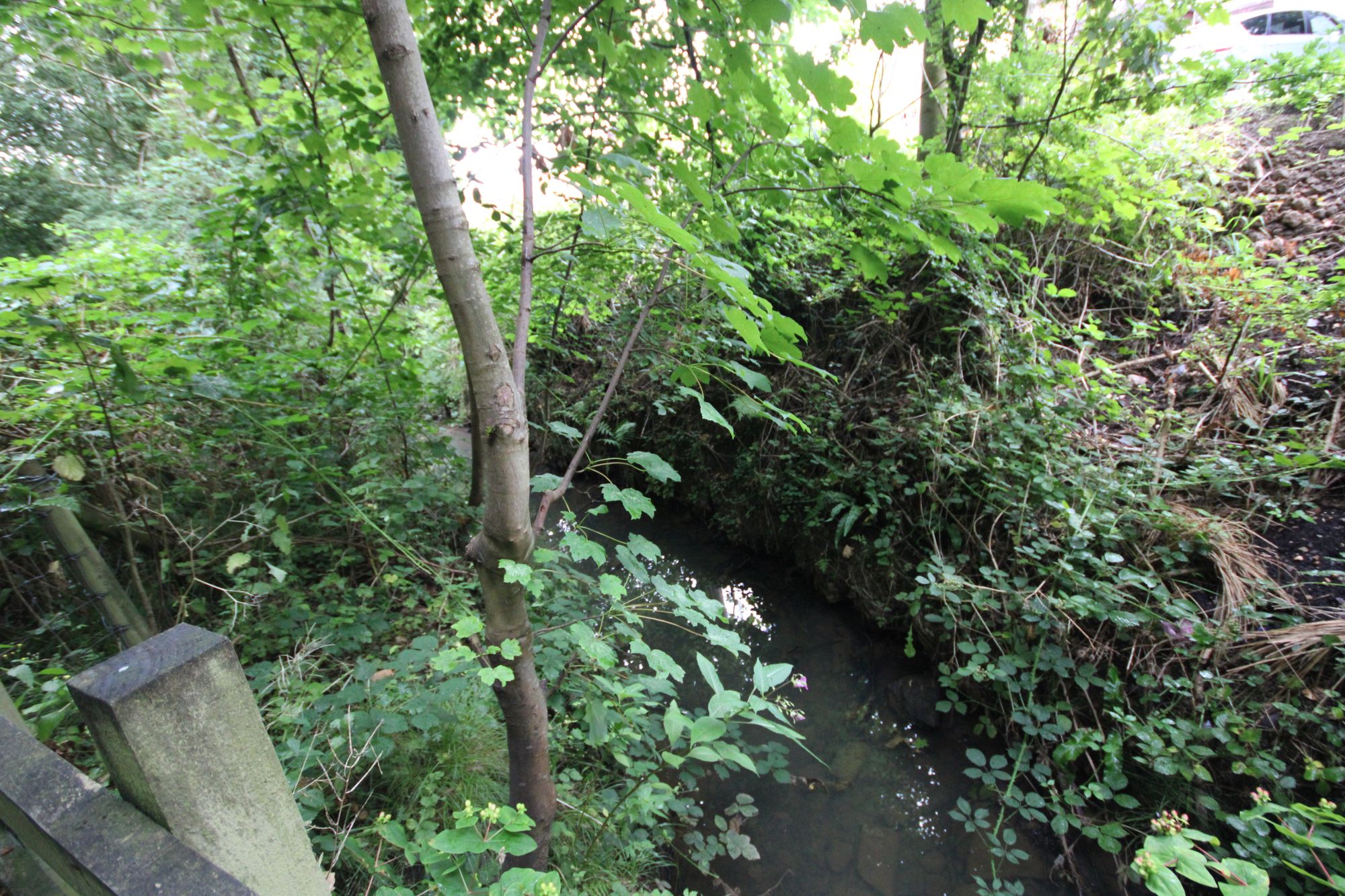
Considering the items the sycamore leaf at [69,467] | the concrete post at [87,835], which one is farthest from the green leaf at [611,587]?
the sycamore leaf at [69,467]

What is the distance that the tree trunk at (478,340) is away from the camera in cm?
107

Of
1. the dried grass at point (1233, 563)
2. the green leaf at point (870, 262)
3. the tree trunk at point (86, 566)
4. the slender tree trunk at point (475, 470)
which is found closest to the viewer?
the green leaf at point (870, 262)

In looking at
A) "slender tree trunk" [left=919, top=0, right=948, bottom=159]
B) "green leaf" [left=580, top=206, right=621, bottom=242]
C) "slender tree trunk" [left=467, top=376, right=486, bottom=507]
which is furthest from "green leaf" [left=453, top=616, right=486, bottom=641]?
"slender tree trunk" [left=919, top=0, right=948, bottom=159]

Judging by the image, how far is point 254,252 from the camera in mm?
2428

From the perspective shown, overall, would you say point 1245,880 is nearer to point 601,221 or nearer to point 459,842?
point 459,842

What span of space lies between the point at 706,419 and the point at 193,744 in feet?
7.26

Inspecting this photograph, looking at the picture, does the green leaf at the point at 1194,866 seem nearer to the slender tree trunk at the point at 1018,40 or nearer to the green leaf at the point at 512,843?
the green leaf at the point at 512,843

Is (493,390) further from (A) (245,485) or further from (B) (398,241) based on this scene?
(A) (245,485)

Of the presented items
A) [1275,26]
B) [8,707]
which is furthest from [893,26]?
[1275,26]

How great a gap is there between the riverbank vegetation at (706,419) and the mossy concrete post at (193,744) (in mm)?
453

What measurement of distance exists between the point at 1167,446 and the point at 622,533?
Result: 3.73 metres

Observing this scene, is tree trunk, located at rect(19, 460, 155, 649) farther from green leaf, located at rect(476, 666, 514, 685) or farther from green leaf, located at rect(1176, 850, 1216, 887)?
green leaf, located at rect(1176, 850, 1216, 887)

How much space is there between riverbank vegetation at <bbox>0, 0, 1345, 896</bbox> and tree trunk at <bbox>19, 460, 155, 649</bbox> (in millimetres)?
20

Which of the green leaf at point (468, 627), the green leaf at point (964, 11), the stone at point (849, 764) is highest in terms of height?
the green leaf at point (964, 11)
